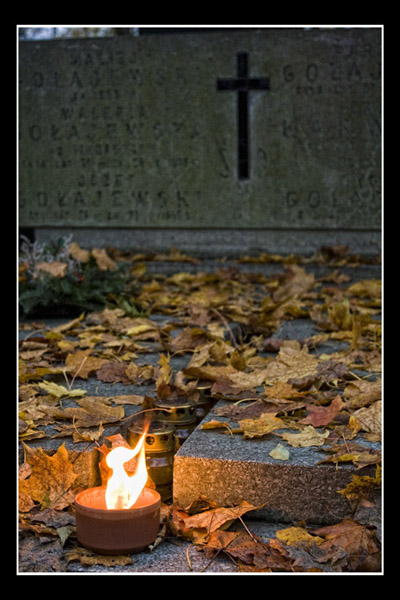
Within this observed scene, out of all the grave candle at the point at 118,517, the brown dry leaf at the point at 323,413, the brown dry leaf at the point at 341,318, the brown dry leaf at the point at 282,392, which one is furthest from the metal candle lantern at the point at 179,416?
the brown dry leaf at the point at 341,318

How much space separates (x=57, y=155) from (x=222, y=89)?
1.71 metres

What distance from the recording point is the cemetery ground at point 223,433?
182 centimetres

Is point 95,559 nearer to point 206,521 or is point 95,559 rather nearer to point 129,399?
point 206,521

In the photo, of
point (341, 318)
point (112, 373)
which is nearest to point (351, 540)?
point (112, 373)

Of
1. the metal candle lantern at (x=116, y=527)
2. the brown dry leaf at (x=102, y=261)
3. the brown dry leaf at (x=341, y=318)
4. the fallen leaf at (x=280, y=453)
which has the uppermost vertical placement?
the brown dry leaf at (x=102, y=261)

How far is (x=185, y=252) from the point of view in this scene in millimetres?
7137

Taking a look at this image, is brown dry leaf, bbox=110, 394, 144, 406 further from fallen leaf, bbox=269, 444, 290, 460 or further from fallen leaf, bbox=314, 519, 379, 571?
fallen leaf, bbox=314, 519, 379, 571

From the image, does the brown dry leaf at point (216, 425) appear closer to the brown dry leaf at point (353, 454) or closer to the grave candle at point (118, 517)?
the brown dry leaf at point (353, 454)

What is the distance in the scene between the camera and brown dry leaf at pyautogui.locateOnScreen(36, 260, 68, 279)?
4645 mm

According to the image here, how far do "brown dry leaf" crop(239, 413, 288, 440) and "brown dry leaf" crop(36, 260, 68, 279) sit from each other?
256cm

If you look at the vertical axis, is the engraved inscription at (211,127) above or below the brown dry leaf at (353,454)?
above

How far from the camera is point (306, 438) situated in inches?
85.7

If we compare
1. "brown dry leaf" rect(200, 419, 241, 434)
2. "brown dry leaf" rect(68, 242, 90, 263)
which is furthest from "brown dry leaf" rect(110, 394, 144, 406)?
"brown dry leaf" rect(68, 242, 90, 263)

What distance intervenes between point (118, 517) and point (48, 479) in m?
0.45
